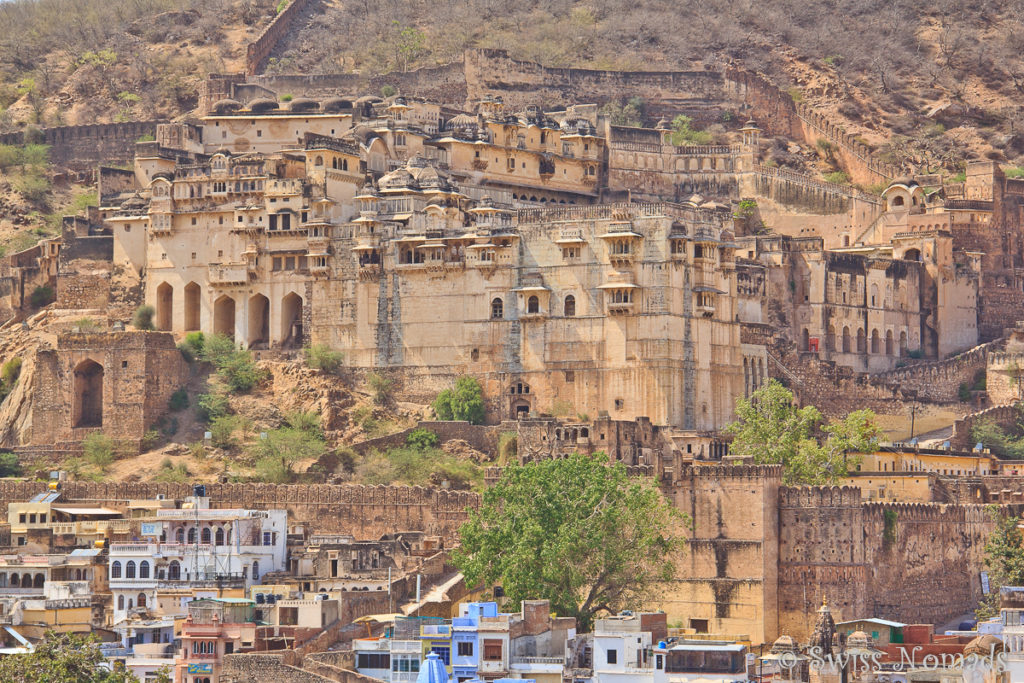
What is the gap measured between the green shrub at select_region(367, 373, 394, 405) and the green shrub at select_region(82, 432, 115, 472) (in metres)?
7.98

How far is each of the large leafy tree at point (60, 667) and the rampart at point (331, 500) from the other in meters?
18.7

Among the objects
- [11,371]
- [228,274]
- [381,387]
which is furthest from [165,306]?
[381,387]

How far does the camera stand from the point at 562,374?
73062 millimetres

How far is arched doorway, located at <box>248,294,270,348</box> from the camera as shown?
254ft

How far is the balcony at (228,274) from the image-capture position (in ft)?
253

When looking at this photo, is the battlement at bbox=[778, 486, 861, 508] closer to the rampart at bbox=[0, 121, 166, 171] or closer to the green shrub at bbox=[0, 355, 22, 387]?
the green shrub at bbox=[0, 355, 22, 387]

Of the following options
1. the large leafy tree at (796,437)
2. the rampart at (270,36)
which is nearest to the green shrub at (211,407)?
the large leafy tree at (796,437)

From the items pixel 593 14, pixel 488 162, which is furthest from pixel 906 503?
pixel 593 14

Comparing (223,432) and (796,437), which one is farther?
(223,432)

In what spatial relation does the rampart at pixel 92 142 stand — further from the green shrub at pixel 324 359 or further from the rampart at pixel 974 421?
the rampart at pixel 974 421

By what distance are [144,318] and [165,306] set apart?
1293 mm

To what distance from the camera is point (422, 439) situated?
234 feet

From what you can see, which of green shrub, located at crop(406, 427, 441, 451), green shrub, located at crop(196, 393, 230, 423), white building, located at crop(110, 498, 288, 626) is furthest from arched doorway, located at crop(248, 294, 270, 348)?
white building, located at crop(110, 498, 288, 626)

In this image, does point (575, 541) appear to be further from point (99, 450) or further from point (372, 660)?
point (99, 450)
